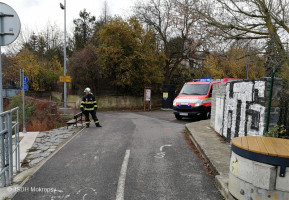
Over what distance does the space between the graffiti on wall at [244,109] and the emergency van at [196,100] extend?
4484 mm

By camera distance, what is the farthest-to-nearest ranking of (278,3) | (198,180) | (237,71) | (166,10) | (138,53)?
(237,71) → (166,10) → (138,53) → (278,3) → (198,180)

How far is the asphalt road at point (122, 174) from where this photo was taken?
13.0 feet

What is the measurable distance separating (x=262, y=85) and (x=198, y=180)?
2575mm

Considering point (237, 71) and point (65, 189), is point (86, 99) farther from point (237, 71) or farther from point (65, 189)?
point (237, 71)

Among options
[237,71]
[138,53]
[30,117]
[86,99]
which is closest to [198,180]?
[86,99]

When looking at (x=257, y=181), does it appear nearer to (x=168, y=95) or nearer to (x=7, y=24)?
(x=7, y=24)

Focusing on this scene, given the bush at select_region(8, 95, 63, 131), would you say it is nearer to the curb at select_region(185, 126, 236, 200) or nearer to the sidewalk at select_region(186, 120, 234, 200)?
the sidewalk at select_region(186, 120, 234, 200)

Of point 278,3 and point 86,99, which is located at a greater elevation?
point 278,3

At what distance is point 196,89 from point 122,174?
30.0 ft

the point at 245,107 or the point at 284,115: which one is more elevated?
the point at 245,107

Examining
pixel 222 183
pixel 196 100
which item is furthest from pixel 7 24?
pixel 196 100

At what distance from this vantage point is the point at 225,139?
7.32 metres

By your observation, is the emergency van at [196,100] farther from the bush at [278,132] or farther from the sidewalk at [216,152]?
the bush at [278,132]

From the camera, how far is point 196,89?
42.4 feet
